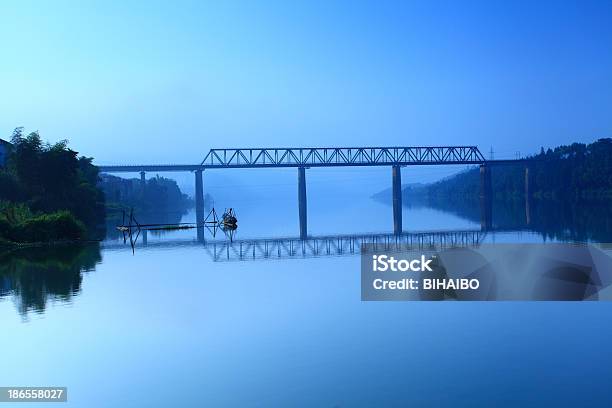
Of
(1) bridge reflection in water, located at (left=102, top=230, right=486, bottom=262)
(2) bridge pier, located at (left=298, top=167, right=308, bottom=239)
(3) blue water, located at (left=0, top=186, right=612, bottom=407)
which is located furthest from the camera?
(2) bridge pier, located at (left=298, top=167, right=308, bottom=239)

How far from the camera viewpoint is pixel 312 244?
61.4m

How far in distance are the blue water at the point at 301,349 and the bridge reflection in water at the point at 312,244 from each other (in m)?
21.0

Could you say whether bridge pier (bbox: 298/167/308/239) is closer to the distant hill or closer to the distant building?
the distant building

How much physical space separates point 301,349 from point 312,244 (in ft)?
139

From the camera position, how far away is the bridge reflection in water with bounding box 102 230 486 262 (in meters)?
51.3

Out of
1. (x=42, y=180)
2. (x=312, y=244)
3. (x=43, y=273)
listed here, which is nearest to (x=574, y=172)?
(x=312, y=244)

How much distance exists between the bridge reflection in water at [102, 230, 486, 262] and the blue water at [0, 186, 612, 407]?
2098 centimetres

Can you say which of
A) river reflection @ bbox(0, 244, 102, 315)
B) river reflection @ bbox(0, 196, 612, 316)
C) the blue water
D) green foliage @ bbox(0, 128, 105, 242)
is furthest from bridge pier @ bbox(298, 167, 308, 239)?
the blue water

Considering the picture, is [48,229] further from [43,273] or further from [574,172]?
[574,172]

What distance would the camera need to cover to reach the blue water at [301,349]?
49.3 ft

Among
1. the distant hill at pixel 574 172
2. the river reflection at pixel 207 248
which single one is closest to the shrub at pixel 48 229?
the river reflection at pixel 207 248

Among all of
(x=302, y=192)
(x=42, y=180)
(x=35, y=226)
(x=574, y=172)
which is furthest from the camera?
(x=574, y=172)

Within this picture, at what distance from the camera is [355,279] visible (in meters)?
34.1

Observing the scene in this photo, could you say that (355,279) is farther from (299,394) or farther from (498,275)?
(299,394)
